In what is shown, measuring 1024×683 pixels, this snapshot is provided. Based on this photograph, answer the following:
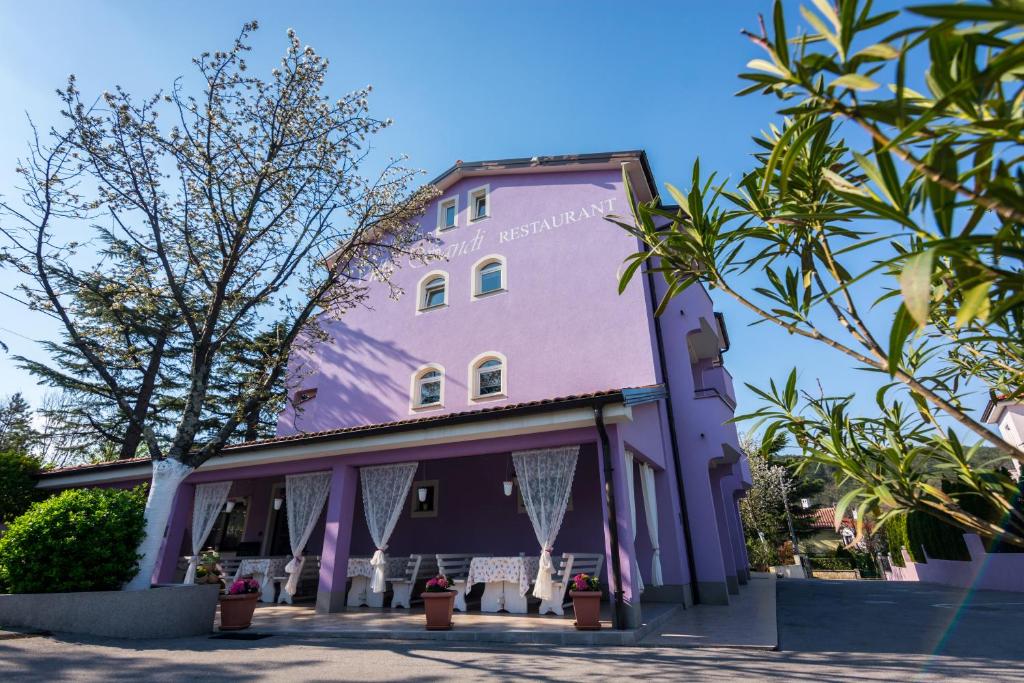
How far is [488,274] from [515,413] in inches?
245

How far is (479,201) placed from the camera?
14.4 metres

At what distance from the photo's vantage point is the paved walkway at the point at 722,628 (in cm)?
612

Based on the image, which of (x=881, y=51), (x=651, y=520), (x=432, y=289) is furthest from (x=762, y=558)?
(x=881, y=51)

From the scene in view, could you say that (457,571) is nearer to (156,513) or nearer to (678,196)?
(156,513)

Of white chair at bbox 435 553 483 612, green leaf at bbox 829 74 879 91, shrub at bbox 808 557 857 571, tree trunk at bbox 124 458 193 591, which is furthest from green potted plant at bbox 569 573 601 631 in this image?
shrub at bbox 808 557 857 571

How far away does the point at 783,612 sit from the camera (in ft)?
29.9

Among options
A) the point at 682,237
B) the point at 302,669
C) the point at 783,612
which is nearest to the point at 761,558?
the point at 783,612

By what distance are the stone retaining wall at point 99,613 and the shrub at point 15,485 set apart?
328 inches

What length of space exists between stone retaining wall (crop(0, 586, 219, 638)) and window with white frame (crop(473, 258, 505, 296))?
8.69 metres

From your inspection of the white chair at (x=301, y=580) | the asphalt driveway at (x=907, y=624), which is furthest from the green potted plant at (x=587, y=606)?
the white chair at (x=301, y=580)

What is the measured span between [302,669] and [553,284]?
8.83m

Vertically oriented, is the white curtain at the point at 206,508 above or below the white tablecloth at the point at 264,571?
above

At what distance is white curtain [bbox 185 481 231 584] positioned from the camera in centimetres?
1105

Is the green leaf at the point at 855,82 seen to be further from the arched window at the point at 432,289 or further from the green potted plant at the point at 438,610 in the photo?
the arched window at the point at 432,289
